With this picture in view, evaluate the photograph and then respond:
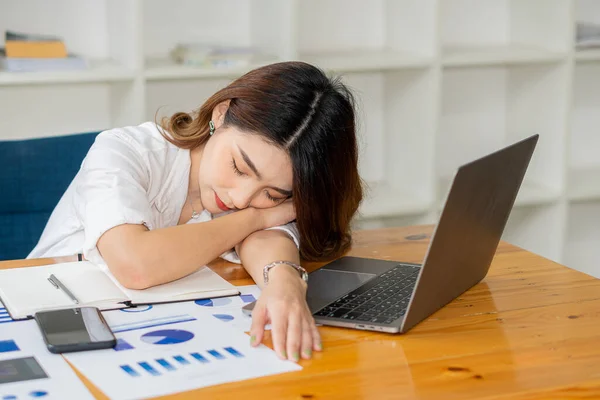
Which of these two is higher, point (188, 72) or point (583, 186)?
point (188, 72)

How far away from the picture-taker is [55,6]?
105 inches

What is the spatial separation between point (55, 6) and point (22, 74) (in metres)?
0.41

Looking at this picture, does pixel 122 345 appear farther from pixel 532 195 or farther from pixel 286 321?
pixel 532 195

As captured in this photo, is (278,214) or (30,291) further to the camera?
(278,214)

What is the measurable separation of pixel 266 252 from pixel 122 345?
0.43m

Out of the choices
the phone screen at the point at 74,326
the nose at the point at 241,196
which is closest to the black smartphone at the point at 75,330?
the phone screen at the point at 74,326

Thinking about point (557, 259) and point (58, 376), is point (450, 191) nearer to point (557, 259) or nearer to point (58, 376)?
point (58, 376)

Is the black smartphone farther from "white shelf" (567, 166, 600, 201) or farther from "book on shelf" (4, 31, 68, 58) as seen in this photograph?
"white shelf" (567, 166, 600, 201)

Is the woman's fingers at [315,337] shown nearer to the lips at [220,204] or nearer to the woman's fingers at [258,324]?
the woman's fingers at [258,324]

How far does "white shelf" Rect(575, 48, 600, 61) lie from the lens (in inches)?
114

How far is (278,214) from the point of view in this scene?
62.8 inches

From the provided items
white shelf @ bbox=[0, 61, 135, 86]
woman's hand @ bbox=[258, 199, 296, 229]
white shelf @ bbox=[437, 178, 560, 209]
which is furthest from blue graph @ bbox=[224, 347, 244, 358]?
white shelf @ bbox=[437, 178, 560, 209]

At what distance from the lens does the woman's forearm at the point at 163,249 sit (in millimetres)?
1333

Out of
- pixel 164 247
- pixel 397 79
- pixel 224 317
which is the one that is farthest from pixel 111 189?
pixel 397 79
